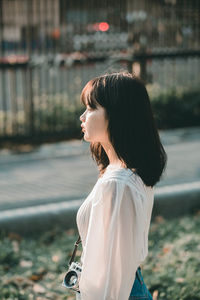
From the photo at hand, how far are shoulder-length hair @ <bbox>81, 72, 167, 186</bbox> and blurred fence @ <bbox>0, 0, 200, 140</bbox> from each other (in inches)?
273

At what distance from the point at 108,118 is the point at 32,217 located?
2.94m

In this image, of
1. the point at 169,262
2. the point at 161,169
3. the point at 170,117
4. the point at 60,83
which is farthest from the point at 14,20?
the point at 161,169

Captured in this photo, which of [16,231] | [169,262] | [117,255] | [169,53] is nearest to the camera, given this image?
[117,255]

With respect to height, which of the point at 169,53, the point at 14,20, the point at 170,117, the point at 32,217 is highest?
the point at 14,20

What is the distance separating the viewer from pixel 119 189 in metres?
1.77

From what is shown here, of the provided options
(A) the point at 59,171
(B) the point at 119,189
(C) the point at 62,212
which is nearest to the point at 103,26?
(A) the point at 59,171

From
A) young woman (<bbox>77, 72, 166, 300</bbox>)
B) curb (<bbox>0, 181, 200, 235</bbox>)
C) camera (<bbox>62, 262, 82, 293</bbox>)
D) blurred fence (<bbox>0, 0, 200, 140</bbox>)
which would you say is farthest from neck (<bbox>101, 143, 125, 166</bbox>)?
blurred fence (<bbox>0, 0, 200, 140</bbox>)

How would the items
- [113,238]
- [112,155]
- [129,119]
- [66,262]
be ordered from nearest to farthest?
[113,238], [129,119], [112,155], [66,262]

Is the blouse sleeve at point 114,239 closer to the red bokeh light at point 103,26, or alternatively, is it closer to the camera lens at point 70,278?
the camera lens at point 70,278

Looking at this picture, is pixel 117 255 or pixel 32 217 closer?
pixel 117 255

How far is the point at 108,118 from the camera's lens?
189cm

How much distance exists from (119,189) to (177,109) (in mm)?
8558

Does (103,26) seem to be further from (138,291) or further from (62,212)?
(138,291)

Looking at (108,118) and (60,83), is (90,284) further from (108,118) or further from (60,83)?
(60,83)
